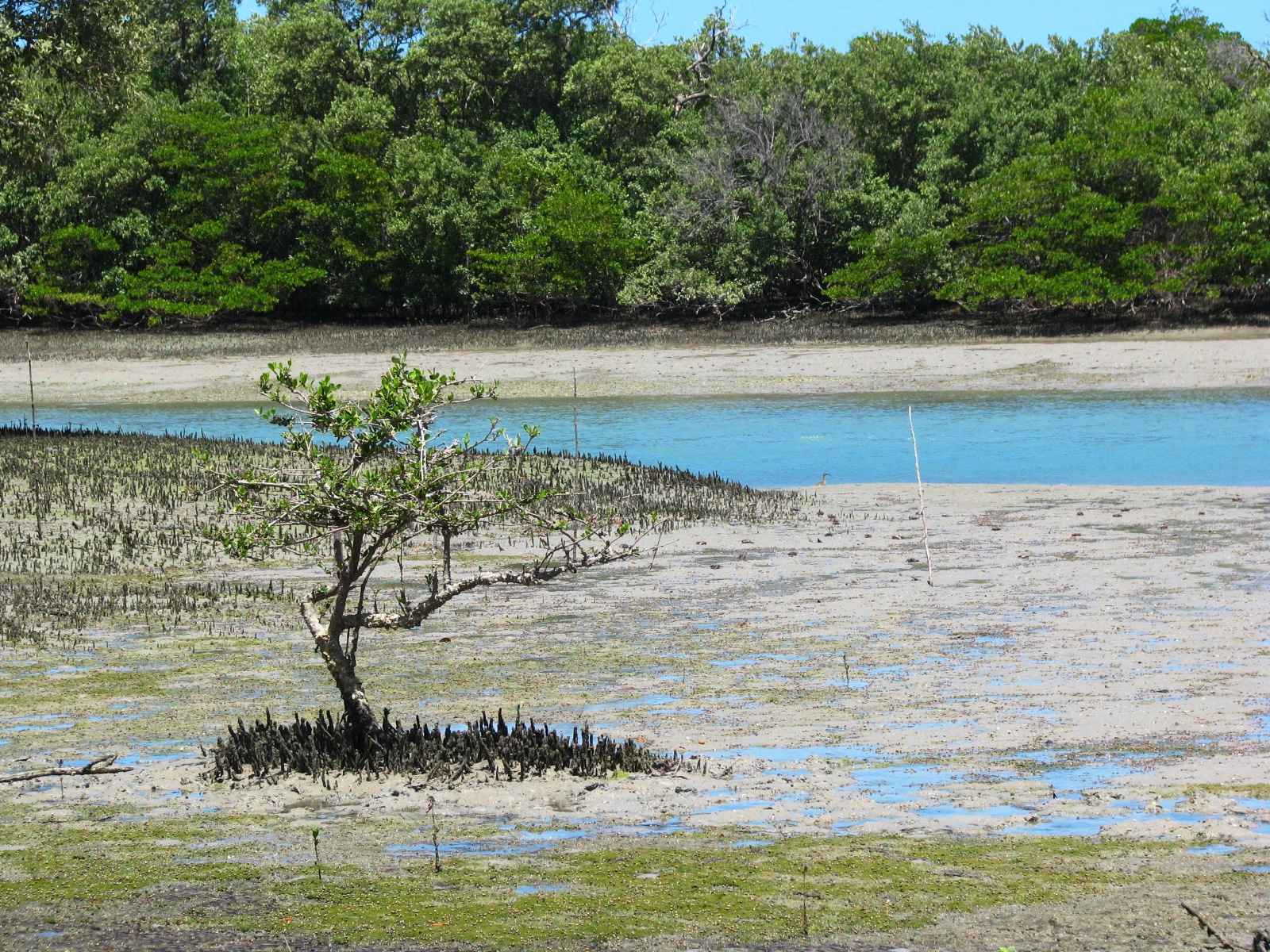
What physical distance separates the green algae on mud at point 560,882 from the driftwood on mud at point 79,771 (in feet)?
1.55

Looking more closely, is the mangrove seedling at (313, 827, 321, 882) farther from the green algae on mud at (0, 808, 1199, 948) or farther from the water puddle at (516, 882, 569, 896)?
the water puddle at (516, 882, 569, 896)

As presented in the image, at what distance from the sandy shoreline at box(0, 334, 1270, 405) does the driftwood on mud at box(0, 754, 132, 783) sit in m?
26.2

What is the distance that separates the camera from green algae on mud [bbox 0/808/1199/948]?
5539mm

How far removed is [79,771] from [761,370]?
95.8 feet

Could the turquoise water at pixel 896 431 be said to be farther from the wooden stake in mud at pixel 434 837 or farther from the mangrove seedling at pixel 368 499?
the wooden stake in mud at pixel 434 837

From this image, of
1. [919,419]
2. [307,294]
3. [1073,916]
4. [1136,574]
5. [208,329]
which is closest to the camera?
[1073,916]

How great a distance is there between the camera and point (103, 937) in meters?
5.51

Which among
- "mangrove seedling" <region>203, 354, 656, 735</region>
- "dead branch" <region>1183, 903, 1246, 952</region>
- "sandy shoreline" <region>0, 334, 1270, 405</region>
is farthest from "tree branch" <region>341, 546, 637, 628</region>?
"sandy shoreline" <region>0, 334, 1270, 405</region>

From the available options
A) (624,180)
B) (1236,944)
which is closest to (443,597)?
(1236,944)

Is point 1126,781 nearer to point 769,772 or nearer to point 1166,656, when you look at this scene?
point 769,772

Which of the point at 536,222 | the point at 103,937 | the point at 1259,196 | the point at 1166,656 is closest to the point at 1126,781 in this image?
the point at 1166,656

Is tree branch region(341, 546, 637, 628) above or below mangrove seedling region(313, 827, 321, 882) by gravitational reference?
above

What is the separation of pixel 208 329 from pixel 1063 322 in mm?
25991

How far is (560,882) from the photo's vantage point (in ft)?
19.8
